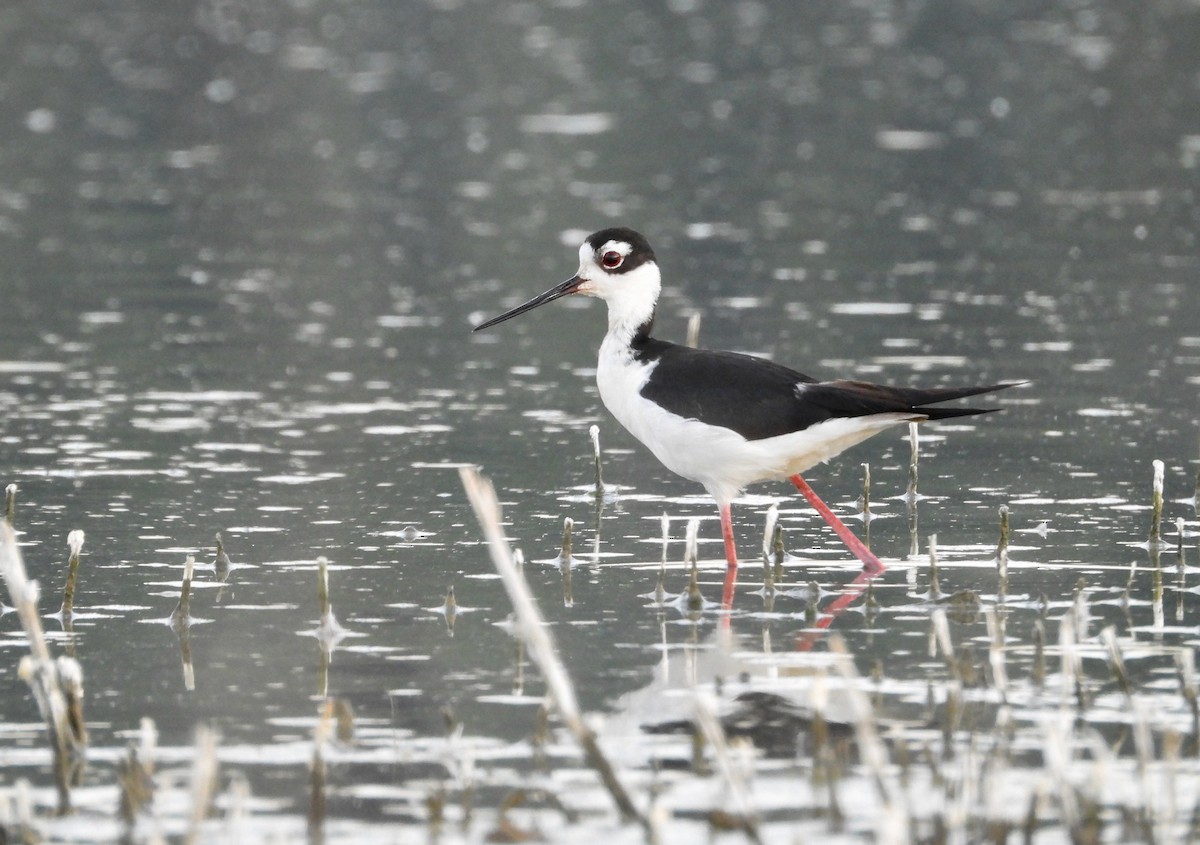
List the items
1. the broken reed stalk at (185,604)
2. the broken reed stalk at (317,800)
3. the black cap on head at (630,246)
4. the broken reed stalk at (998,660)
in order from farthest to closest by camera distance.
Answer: the black cap on head at (630,246) < the broken reed stalk at (185,604) < the broken reed stalk at (998,660) < the broken reed stalk at (317,800)

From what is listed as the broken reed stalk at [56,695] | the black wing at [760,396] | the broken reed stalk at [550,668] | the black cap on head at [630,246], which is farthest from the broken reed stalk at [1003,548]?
the broken reed stalk at [56,695]

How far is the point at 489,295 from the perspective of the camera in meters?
19.5

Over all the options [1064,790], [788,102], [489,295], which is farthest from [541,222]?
[1064,790]

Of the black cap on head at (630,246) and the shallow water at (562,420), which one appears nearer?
the shallow water at (562,420)

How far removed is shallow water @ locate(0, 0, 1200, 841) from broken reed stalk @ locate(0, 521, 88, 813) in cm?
13

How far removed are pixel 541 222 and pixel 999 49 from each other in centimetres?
1906

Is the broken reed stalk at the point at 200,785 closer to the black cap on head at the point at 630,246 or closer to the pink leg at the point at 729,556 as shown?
the pink leg at the point at 729,556

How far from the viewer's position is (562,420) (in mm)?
14773

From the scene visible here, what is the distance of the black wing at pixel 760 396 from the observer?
10.4 meters

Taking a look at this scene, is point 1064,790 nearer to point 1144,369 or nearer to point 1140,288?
point 1144,369

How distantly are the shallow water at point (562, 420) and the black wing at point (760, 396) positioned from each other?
0.79 meters

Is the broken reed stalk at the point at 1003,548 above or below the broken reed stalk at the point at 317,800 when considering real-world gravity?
above

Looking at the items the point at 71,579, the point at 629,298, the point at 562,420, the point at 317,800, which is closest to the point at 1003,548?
the point at 629,298

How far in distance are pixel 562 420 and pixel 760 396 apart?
13.7 ft
